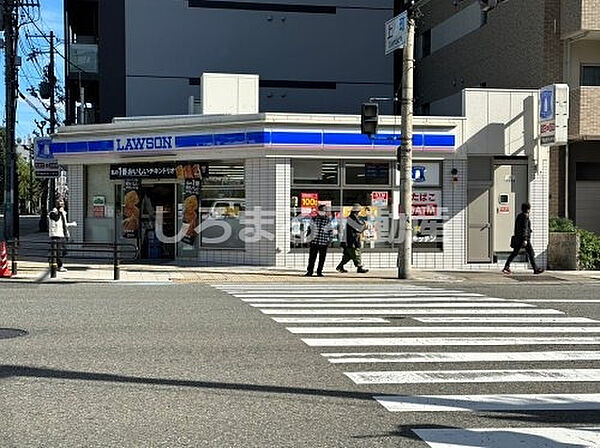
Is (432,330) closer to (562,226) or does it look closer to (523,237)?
(523,237)

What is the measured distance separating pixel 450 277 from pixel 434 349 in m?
10.0

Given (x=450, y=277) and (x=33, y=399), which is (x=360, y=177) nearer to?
(x=450, y=277)

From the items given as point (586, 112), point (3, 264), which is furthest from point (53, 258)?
point (586, 112)

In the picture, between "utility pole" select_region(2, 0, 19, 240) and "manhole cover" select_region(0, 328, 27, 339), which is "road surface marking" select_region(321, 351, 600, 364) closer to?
"manhole cover" select_region(0, 328, 27, 339)

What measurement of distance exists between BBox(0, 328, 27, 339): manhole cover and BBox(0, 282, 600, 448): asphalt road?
21cm

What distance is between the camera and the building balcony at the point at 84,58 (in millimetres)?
34375

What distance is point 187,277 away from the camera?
1814 cm

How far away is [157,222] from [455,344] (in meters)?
15.1

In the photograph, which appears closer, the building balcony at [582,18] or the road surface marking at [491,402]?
the road surface marking at [491,402]

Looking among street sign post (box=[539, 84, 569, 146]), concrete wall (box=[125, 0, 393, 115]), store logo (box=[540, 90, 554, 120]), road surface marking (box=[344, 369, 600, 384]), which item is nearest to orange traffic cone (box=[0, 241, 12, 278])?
road surface marking (box=[344, 369, 600, 384])

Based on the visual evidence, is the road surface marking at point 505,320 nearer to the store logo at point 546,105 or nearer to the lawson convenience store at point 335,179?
the lawson convenience store at point 335,179

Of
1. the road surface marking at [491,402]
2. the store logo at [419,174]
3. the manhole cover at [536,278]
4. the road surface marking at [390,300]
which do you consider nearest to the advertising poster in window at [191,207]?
the store logo at [419,174]

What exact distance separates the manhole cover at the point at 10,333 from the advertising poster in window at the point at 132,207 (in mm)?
13131

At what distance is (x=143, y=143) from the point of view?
2195cm
